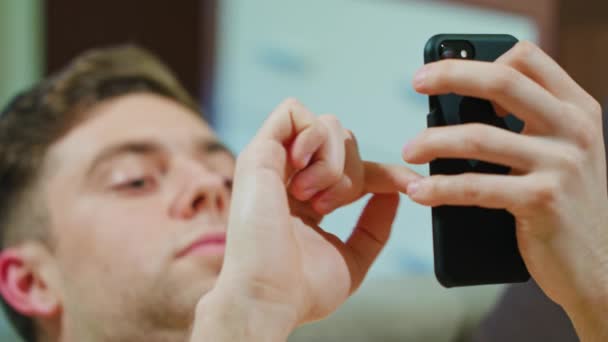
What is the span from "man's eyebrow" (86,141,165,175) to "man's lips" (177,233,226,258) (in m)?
0.19

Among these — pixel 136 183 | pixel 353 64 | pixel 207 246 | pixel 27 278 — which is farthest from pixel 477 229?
pixel 353 64

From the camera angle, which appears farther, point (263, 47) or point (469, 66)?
point (263, 47)

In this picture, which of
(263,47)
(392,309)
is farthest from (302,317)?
(263,47)

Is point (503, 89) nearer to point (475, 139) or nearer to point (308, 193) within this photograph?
point (475, 139)

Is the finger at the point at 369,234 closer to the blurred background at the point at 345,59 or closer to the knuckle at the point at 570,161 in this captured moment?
the knuckle at the point at 570,161

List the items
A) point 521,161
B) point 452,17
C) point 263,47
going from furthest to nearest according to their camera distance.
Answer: point 263,47 → point 452,17 → point 521,161

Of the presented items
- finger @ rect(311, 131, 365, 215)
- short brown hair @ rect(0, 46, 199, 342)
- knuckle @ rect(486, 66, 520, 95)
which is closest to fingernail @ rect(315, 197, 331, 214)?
finger @ rect(311, 131, 365, 215)

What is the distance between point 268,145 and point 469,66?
226mm

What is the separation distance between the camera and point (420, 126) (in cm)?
213

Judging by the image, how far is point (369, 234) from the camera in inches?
35.6

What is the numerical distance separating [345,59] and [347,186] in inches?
60.1

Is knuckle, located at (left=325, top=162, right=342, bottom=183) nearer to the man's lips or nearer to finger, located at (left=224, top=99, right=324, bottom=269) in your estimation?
finger, located at (left=224, top=99, right=324, bottom=269)

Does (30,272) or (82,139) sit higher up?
(82,139)

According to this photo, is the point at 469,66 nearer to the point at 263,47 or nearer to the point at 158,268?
the point at 158,268
